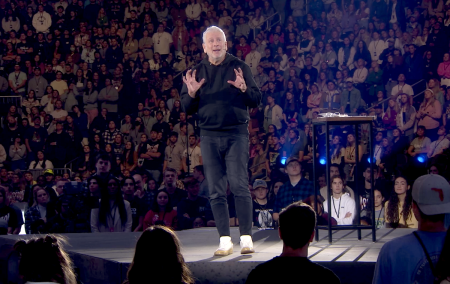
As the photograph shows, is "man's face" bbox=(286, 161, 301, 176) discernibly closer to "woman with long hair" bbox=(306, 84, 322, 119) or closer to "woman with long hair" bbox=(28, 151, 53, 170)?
"woman with long hair" bbox=(306, 84, 322, 119)

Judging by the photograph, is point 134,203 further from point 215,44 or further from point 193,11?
point 193,11

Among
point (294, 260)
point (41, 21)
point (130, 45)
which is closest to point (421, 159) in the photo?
point (130, 45)

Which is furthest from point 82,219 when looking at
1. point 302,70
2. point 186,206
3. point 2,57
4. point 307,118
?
point 2,57

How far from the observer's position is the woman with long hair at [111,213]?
6.95 metres

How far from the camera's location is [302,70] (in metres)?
12.6

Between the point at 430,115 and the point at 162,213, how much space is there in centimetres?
556

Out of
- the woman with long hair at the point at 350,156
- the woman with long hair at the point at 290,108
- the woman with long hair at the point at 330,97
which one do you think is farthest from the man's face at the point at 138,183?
the woman with long hair at the point at 330,97

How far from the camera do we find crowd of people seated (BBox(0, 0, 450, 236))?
10.0m

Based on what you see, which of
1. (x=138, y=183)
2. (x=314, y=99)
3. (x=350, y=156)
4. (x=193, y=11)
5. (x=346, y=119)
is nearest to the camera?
(x=346, y=119)

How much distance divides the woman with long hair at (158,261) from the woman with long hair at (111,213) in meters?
4.63

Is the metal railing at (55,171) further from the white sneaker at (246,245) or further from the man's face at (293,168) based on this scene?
the white sneaker at (246,245)

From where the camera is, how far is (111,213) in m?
7.07

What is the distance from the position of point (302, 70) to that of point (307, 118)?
4.26 ft

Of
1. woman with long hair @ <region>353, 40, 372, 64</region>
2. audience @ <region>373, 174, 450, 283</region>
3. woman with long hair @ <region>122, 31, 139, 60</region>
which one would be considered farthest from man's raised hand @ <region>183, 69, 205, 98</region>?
woman with long hair @ <region>122, 31, 139, 60</region>
